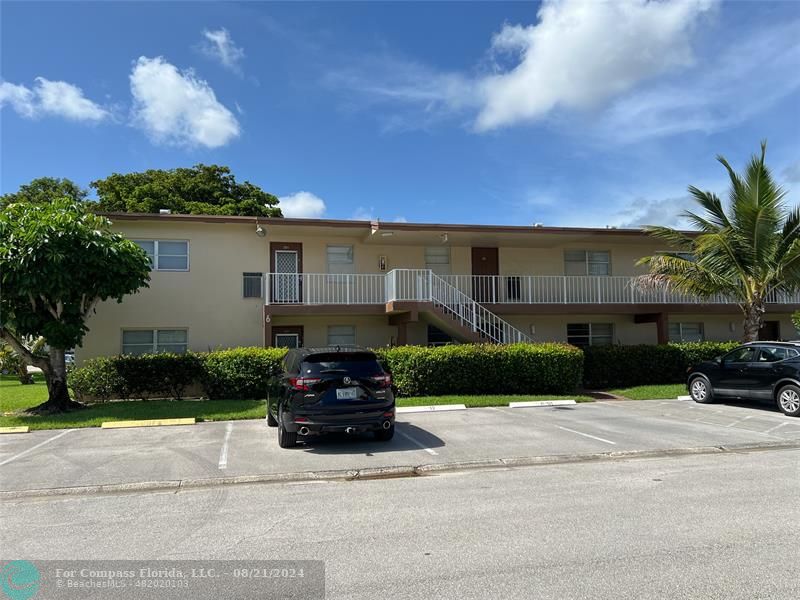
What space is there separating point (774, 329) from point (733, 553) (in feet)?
70.3

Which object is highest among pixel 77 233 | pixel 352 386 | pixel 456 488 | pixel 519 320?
pixel 77 233

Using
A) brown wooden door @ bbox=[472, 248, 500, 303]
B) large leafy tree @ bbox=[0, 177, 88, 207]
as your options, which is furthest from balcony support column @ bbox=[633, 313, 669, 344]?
large leafy tree @ bbox=[0, 177, 88, 207]

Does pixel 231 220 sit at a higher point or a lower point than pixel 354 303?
higher

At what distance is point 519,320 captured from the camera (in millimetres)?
19984

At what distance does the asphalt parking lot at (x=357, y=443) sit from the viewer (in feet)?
25.6

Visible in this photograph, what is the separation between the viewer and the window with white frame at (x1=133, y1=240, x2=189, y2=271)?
1733 cm

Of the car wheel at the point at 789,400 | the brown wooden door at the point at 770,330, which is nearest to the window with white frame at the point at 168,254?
the car wheel at the point at 789,400

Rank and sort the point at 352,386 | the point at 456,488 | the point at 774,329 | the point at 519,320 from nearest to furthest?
1. the point at 456,488
2. the point at 352,386
3. the point at 519,320
4. the point at 774,329

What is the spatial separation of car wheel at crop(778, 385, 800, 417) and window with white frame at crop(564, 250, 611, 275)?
30.5 ft

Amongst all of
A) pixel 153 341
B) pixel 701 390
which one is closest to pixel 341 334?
pixel 153 341

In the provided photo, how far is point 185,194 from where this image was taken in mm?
34344

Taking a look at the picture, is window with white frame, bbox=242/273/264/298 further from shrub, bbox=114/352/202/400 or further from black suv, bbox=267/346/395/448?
black suv, bbox=267/346/395/448

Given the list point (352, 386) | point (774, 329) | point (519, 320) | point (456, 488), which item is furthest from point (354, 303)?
point (774, 329)

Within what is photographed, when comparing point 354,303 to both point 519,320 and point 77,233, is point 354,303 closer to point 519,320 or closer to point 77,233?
point 519,320
